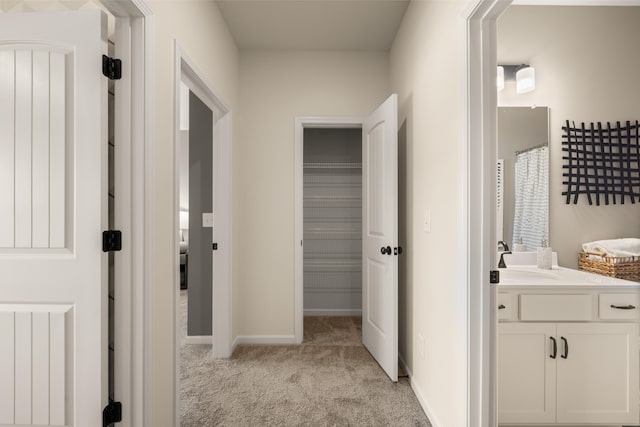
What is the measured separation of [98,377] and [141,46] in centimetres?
142

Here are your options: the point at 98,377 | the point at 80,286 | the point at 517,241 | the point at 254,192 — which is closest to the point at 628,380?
the point at 517,241

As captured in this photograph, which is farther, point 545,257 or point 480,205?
point 545,257

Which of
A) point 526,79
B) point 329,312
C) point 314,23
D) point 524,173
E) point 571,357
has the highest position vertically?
point 314,23

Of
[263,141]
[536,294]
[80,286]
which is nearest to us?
[80,286]

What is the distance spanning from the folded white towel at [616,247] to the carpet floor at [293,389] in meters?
1.58

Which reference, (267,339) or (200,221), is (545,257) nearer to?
(267,339)

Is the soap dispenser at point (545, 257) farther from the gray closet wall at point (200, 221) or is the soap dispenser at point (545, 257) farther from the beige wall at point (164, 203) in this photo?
the gray closet wall at point (200, 221)

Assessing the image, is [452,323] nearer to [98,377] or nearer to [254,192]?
[98,377]

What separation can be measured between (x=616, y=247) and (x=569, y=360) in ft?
3.22

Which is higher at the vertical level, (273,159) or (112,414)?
(273,159)

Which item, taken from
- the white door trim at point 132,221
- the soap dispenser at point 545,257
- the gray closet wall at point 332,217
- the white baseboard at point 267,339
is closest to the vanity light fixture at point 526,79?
the soap dispenser at point 545,257

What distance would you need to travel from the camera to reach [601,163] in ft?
7.86

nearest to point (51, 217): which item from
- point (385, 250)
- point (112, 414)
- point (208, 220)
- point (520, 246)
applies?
point (112, 414)

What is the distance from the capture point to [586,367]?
1.82 metres
